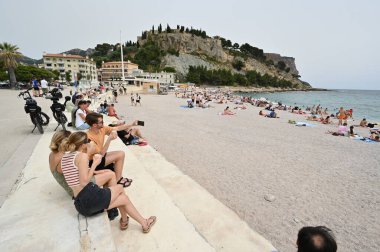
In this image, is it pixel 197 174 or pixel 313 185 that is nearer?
pixel 313 185

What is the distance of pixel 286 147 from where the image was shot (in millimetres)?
8898

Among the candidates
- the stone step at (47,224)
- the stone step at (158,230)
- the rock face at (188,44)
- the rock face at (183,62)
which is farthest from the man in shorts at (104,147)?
the rock face at (188,44)

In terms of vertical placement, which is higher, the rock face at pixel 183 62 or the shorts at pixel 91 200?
the rock face at pixel 183 62

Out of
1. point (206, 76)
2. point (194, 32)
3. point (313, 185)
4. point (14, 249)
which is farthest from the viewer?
point (194, 32)

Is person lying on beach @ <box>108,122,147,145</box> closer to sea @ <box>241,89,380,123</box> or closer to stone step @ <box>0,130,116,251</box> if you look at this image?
stone step @ <box>0,130,116,251</box>

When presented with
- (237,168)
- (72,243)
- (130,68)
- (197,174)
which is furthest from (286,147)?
(130,68)

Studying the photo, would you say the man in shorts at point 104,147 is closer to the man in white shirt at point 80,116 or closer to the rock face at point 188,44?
the man in white shirt at point 80,116

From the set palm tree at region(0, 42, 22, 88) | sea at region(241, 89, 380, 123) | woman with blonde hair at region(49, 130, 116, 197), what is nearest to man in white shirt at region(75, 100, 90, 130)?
woman with blonde hair at region(49, 130, 116, 197)

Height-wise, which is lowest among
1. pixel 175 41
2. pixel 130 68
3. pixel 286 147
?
pixel 286 147

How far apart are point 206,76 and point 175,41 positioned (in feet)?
118

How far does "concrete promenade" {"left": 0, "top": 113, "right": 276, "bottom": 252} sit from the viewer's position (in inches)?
89.1

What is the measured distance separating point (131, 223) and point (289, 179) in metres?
4.42

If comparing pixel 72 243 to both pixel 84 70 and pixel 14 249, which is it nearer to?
pixel 14 249

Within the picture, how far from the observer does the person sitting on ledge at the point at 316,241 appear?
164cm
